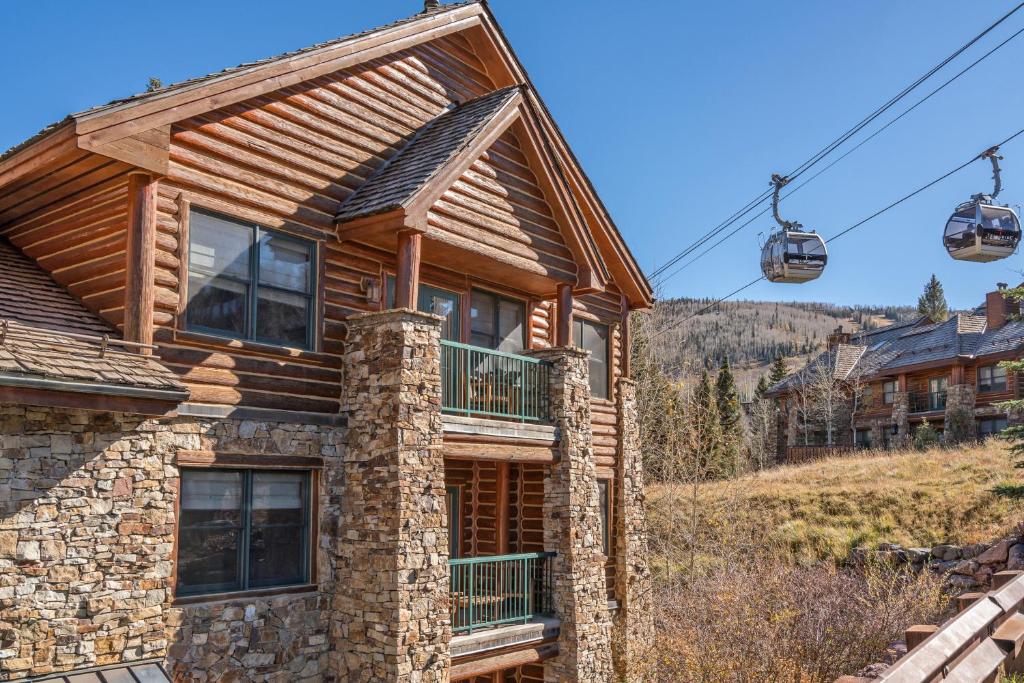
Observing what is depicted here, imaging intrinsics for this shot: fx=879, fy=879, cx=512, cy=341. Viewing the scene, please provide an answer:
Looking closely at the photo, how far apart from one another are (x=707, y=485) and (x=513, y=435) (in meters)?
25.0

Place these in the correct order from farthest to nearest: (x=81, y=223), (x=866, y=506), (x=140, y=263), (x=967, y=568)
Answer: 1. (x=866, y=506)
2. (x=967, y=568)
3. (x=81, y=223)
4. (x=140, y=263)

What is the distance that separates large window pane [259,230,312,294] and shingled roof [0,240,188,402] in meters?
2.12

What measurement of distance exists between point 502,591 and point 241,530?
5.47 m

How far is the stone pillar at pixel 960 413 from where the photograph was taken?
44156 mm

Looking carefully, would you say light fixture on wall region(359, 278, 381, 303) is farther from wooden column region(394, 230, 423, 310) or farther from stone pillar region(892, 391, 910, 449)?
stone pillar region(892, 391, 910, 449)

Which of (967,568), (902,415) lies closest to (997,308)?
(902,415)

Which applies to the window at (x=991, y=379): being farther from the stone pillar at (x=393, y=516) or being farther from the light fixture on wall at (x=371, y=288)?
the stone pillar at (x=393, y=516)

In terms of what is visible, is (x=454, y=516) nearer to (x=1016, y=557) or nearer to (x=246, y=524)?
(x=246, y=524)

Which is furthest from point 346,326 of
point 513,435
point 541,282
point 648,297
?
point 648,297

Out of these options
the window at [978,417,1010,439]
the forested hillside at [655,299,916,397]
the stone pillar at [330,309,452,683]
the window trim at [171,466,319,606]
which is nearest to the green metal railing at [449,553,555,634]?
the stone pillar at [330,309,452,683]

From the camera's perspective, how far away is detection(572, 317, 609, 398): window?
1805 centimetres

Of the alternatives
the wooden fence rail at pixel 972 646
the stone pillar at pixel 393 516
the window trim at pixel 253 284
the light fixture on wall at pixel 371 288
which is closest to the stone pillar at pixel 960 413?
the light fixture on wall at pixel 371 288

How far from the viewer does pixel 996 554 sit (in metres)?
21.3

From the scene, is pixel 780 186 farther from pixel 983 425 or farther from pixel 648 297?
pixel 983 425
